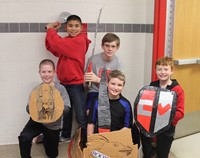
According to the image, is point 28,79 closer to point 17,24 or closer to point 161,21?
point 17,24

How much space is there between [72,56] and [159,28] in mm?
846

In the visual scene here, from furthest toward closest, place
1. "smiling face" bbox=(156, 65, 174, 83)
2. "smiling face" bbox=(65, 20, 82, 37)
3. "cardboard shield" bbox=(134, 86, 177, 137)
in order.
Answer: "smiling face" bbox=(65, 20, 82, 37), "smiling face" bbox=(156, 65, 174, 83), "cardboard shield" bbox=(134, 86, 177, 137)

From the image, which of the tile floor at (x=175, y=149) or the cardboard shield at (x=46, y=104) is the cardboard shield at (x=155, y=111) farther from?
the cardboard shield at (x=46, y=104)

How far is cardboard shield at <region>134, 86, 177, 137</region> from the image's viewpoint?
1.84 metres

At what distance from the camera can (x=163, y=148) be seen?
203 centimetres

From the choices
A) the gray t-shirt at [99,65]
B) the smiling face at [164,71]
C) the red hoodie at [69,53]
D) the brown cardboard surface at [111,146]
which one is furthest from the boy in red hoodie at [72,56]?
the smiling face at [164,71]

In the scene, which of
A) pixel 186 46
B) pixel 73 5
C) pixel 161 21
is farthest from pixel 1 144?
pixel 186 46

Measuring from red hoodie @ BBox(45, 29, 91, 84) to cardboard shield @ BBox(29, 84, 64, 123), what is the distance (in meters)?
0.27

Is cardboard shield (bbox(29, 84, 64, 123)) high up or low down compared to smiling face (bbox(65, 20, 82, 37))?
down

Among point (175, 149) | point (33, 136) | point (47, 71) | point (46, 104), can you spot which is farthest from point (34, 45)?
point (175, 149)

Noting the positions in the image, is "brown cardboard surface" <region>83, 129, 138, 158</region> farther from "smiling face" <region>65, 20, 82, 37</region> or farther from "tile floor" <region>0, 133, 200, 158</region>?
→ "smiling face" <region>65, 20, 82, 37</region>

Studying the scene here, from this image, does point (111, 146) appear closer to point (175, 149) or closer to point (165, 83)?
point (165, 83)

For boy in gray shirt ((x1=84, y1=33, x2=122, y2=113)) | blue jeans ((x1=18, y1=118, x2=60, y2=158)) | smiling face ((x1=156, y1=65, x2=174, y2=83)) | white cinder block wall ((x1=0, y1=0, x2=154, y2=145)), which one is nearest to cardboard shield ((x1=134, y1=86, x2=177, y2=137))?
smiling face ((x1=156, y1=65, x2=174, y2=83))

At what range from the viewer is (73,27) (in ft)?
7.21
